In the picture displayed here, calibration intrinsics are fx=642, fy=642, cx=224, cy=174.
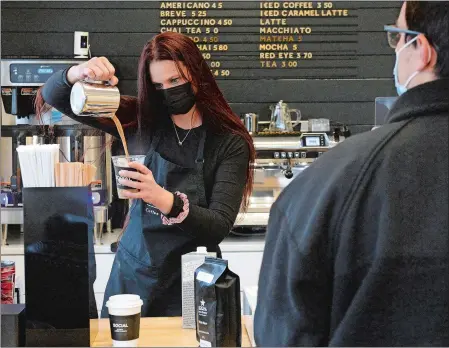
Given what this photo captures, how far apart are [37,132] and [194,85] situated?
2.05 m

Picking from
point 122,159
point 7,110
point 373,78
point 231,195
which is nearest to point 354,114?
point 373,78

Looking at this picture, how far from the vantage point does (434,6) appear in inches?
40.9

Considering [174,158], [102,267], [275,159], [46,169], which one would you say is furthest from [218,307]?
[275,159]

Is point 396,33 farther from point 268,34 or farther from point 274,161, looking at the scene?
point 268,34

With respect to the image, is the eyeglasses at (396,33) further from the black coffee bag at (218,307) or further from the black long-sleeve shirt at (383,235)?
the black coffee bag at (218,307)

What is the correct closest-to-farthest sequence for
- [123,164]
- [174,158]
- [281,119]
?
[123,164] < [174,158] < [281,119]

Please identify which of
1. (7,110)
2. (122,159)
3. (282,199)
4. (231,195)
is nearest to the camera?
(282,199)

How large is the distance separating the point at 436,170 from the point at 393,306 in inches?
8.7

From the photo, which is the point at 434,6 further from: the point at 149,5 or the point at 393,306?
the point at 149,5

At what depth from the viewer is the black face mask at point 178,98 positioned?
209 centimetres

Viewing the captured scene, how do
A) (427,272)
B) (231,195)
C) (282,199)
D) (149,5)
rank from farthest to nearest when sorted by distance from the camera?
(149,5), (231,195), (282,199), (427,272)

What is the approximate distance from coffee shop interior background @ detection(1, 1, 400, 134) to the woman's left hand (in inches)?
101

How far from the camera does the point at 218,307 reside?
1.61 metres

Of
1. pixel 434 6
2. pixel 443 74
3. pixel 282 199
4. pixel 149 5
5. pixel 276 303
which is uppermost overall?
pixel 149 5
